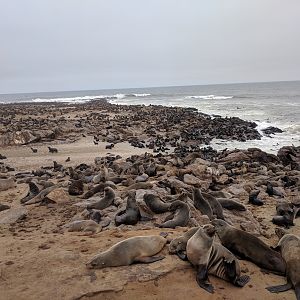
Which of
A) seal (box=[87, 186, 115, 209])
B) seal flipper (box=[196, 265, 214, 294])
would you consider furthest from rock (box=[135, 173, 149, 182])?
seal flipper (box=[196, 265, 214, 294])

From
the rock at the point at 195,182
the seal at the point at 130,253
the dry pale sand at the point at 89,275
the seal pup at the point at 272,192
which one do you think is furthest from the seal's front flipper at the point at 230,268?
the seal pup at the point at 272,192

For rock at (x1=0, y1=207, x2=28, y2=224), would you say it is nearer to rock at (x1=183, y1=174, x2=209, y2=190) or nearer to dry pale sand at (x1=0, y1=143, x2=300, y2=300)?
dry pale sand at (x1=0, y1=143, x2=300, y2=300)

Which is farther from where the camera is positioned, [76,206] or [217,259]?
[76,206]

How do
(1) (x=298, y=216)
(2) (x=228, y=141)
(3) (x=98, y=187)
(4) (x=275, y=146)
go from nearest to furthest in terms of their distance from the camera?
(1) (x=298, y=216)
(3) (x=98, y=187)
(4) (x=275, y=146)
(2) (x=228, y=141)

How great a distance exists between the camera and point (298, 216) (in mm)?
8336

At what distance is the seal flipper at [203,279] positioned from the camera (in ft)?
15.4

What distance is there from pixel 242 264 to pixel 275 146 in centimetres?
1577

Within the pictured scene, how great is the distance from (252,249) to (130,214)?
2436 mm

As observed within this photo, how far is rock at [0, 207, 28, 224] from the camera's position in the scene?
7655 millimetres

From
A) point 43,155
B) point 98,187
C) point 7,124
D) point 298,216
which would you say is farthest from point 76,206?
point 7,124

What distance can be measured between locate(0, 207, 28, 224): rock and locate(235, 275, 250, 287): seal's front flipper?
4.70 metres

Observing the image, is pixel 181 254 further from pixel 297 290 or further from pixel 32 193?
pixel 32 193

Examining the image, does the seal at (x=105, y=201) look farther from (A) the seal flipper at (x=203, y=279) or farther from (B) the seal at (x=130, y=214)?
(A) the seal flipper at (x=203, y=279)

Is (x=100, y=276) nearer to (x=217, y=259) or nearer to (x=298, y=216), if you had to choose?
(x=217, y=259)
